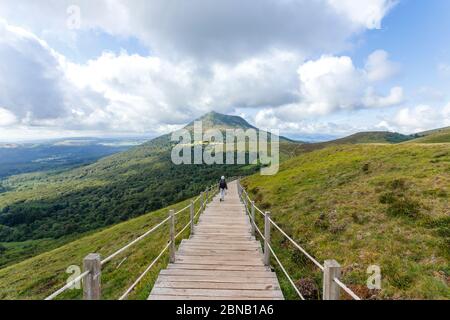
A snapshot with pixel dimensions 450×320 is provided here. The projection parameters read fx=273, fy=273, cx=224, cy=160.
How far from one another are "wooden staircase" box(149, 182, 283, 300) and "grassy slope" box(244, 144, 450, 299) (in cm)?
146

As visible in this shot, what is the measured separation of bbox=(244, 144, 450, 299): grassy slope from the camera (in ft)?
28.1

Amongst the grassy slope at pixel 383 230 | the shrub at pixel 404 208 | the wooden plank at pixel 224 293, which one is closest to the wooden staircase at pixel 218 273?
the wooden plank at pixel 224 293

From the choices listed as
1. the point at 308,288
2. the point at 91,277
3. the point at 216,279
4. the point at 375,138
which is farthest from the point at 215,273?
the point at 375,138

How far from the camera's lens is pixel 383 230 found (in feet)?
39.9

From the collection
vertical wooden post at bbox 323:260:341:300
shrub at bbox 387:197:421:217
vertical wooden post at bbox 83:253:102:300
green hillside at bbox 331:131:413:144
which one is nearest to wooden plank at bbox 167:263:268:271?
vertical wooden post at bbox 83:253:102:300

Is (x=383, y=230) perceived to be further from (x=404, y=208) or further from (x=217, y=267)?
(x=217, y=267)

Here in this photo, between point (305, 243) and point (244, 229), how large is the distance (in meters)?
3.05

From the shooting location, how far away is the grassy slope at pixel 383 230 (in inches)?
337

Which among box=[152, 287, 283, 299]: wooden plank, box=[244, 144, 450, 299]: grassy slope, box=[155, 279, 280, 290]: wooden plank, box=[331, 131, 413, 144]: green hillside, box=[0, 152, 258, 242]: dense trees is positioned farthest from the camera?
box=[331, 131, 413, 144]: green hillside

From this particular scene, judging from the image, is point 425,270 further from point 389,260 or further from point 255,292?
point 255,292

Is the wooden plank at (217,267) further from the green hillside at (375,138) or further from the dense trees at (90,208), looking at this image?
the green hillside at (375,138)

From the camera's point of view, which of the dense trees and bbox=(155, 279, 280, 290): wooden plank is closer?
bbox=(155, 279, 280, 290): wooden plank

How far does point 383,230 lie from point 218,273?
840 centimetres

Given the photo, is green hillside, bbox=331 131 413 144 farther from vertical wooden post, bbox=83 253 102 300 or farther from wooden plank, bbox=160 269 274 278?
vertical wooden post, bbox=83 253 102 300
